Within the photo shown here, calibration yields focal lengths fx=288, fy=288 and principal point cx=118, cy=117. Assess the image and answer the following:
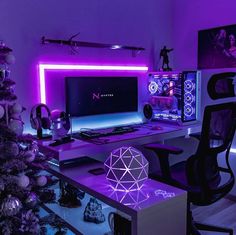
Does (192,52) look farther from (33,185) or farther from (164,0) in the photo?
(33,185)

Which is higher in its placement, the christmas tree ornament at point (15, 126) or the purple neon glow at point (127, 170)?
the christmas tree ornament at point (15, 126)

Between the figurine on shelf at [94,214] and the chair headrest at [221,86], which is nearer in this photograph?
the chair headrest at [221,86]

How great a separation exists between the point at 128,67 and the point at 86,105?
72cm

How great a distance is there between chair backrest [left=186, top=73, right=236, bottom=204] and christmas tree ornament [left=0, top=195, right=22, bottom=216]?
3.65 feet

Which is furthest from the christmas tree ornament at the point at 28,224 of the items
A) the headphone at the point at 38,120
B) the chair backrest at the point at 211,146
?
the chair backrest at the point at 211,146

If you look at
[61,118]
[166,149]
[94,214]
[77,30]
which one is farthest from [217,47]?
[94,214]

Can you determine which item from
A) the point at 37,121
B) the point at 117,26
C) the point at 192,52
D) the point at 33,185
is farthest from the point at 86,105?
the point at 192,52

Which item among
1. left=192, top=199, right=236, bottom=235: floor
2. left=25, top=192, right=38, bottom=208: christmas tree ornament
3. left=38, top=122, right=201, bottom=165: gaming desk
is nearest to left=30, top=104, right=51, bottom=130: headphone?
left=38, top=122, right=201, bottom=165: gaming desk

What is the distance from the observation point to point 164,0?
3385mm

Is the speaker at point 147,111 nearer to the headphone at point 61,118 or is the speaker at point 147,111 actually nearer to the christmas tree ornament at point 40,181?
the headphone at point 61,118

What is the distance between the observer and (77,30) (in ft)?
8.77

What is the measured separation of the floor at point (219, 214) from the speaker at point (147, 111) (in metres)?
1.07

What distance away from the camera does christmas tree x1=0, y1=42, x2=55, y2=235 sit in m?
1.47

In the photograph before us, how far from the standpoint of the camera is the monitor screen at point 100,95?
2.59 metres
